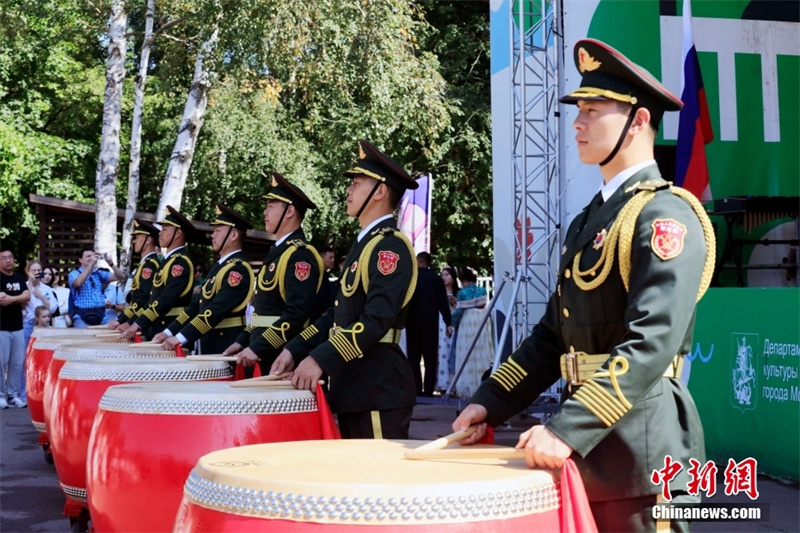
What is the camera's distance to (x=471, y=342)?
10.6 metres

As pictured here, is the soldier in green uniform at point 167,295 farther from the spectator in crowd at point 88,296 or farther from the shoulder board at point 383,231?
the spectator in crowd at point 88,296


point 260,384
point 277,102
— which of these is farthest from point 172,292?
point 277,102

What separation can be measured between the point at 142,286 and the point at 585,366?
7.28 meters

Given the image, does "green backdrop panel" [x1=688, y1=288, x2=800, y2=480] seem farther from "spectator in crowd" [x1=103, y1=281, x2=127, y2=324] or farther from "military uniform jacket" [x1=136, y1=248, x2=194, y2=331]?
"spectator in crowd" [x1=103, y1=281, x2=127, y2=324]

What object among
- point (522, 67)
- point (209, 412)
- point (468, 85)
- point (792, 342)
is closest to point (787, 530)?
point (792, 342)

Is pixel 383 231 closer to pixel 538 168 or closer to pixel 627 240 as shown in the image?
pixel 627 240

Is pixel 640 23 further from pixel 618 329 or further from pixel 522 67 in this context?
pixel 618 329

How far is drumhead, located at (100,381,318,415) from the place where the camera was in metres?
3.72

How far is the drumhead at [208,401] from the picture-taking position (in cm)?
372

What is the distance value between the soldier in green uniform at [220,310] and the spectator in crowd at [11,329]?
5358 millimetres

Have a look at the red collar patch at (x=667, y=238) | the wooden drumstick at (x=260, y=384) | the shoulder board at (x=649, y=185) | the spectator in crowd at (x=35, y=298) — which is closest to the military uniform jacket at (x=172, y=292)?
the wooden drumstick at (x=260, y=384)

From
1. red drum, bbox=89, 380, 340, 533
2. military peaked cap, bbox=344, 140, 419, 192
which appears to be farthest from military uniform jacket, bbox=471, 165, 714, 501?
military peaked cap, bbox=344, 140, 419, 192

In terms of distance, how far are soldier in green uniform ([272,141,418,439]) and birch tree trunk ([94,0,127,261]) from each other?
42.7ft

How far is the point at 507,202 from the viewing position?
1029cm
